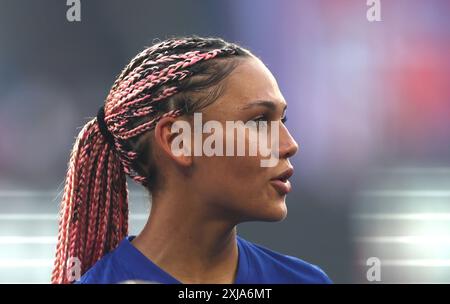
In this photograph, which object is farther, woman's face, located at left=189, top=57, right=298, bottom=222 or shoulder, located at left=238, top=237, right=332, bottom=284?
shoulder, located at left=238, top=237, right=332, bottom=284

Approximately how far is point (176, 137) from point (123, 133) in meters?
0.13

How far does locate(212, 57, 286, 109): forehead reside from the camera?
151 centimetres

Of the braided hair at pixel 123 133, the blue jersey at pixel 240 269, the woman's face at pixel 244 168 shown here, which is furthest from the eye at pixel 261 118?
the blue jersey at pixel 240 269

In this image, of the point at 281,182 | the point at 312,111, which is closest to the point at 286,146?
the point at 281,182

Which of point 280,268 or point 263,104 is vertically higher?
point 263,104

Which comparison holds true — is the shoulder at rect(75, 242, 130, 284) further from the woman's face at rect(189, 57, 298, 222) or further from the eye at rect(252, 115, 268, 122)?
the eye at rect(252, 115, 268, 122)

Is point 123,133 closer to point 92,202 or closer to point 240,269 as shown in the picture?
point 92,202

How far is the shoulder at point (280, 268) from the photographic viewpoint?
1.64 m

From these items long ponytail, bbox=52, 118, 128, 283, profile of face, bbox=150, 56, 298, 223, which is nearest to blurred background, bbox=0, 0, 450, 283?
long ponytail, bbox=52, 118, 128, 283

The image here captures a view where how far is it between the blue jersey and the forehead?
0.37 m

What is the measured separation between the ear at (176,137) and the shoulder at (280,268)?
29cm

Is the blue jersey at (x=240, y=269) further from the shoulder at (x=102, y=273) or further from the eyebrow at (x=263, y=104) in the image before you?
the eyebrow at (x=263, y=104)

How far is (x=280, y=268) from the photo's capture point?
65.8 inches

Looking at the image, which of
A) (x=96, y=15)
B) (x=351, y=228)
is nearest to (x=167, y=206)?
(x=351, y=228)
